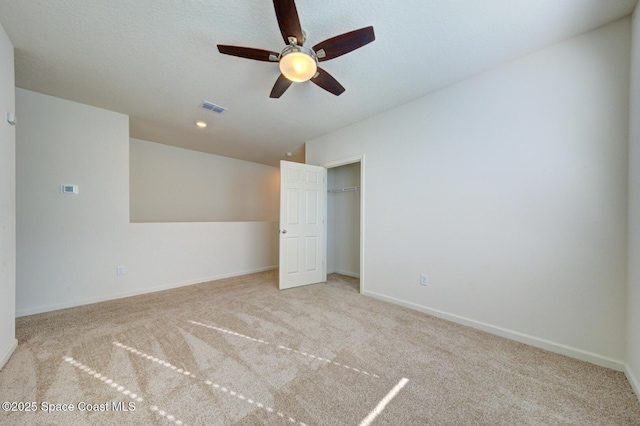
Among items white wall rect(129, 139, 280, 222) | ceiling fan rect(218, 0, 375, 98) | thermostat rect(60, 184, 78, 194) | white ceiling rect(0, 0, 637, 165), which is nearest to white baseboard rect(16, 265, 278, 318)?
thermostat rect(60, 184, 78, 194)

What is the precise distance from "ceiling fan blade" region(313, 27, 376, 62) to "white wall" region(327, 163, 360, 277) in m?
2.72

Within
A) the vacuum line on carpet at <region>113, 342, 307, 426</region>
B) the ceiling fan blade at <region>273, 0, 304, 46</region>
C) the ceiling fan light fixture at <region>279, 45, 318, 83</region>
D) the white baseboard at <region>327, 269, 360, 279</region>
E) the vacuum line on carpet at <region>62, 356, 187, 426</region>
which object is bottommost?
the white baseboard at <region>327, 269, 360, 279</region>

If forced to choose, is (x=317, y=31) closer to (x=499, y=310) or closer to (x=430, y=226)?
(x=430, y=226)

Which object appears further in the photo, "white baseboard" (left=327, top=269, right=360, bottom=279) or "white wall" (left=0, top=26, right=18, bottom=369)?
"white baseboard" (left=327, top=269, right=360, bottom=279)

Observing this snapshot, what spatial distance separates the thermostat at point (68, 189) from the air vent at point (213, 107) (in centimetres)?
191

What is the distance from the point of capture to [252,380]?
5.27ft

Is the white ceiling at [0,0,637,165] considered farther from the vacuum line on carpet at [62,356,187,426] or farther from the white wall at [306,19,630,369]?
the vacuum line on carpet at [62,356,187,426]

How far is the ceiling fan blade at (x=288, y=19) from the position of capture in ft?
4.45

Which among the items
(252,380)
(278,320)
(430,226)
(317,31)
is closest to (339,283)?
(278,320)

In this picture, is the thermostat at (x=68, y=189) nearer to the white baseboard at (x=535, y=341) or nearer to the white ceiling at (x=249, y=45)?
the white ceiling at (x=249, y=45)

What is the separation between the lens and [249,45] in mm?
1984

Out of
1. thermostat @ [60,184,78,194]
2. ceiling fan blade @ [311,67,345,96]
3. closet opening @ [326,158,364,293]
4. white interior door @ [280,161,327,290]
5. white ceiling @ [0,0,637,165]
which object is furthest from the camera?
closet opening @ [326,158,364,293]

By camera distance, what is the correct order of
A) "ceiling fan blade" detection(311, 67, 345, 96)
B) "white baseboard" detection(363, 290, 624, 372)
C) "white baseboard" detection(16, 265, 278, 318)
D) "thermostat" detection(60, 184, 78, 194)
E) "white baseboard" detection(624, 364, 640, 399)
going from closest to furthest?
"white baseboard" detection(624, 364, 640, 399) → "white baseboard" detection(363, 290, 624, 372) → "ceiling fan blade" detection(311, 67, 345, 96) → "white baseboard" detection(16, 265, 278, 318) → "thermostat" detection(60, 184, 78, 194)

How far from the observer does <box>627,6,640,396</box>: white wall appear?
4.99 feet
